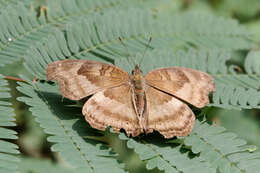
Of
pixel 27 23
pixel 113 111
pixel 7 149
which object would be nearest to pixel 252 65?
pixel 113 111

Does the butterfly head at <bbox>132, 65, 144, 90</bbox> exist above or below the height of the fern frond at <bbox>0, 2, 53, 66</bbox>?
below

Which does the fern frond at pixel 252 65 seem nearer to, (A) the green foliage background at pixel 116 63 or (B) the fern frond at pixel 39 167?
(A) the green foliage background at pixel 116 63

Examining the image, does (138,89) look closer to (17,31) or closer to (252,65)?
(17,31)

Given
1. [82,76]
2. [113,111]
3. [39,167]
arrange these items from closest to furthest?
1. [113,111]
2. [82,76]
3. [39,167]

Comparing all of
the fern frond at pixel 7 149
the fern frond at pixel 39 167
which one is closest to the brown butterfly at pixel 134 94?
the fern frond at pixel 7 149

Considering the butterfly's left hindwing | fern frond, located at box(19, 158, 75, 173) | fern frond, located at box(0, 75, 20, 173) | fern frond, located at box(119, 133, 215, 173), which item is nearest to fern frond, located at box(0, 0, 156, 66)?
fern frond, located at box(0, 75, 20, 173)

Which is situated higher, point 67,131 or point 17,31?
point 17,31

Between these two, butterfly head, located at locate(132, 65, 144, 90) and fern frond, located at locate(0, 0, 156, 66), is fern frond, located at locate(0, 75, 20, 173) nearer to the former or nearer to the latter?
fern frond, located at locate(0, 0, 156, 66)
